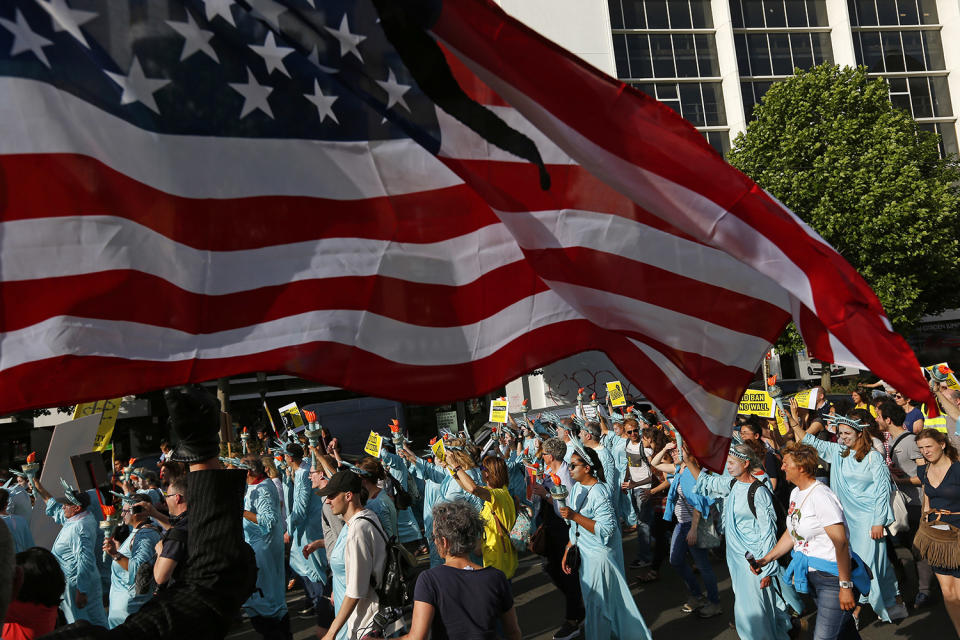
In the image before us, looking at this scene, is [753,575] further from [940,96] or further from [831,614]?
[940,96]

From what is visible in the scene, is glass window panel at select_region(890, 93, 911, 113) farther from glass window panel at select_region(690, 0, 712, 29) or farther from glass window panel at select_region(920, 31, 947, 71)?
glass window panel at select_region(690, 0, 712, 29)

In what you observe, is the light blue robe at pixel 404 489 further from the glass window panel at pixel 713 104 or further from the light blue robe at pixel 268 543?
the glass window panel at pixel 713 104

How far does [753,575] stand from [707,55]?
43.0 m

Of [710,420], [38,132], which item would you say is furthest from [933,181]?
[38,132]

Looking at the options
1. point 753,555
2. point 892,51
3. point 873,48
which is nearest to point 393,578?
point 753,555

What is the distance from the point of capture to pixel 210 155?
284cm

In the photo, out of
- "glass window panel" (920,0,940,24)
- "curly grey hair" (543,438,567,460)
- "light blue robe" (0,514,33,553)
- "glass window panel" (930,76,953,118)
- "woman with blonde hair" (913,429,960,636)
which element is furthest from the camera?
"glass window panel" (920,0,940,24)

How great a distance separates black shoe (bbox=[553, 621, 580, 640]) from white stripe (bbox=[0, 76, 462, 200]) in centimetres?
574

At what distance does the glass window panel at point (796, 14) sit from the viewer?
4478 centimetres

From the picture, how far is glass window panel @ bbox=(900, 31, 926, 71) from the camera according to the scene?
45.1 meters

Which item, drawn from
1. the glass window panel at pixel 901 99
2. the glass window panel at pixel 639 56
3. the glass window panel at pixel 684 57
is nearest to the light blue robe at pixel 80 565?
the glass window panel at pixel 639 56

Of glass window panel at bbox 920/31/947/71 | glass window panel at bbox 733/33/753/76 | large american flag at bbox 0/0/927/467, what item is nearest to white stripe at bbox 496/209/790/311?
large american flag at bbox 0/0/927/467

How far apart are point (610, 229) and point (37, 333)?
7.00ft

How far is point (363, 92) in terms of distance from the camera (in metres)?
2.85
